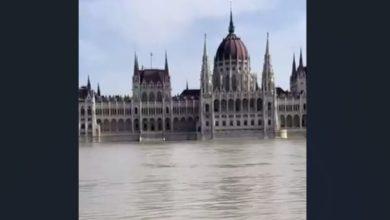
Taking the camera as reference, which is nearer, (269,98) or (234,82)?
(269,98)

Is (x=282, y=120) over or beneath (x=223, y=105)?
beneath

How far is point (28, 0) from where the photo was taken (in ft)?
9.86

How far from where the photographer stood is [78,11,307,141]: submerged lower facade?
240 ft

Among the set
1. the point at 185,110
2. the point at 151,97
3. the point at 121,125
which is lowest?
the point at 121,125

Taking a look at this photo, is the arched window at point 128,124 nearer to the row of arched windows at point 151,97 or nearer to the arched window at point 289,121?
the row of arched windows at point 151,97

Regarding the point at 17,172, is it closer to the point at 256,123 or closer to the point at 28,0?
the point at 28,0

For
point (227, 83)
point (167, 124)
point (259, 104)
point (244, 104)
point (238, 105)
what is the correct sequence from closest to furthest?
point (238, 105) < point (259, 104) < point (244, 104) < point (167, 124) < point (227, 83)

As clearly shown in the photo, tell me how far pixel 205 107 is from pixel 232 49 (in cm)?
1066

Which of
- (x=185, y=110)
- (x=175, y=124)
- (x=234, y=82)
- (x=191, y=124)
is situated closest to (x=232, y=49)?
(x=234, y=82)

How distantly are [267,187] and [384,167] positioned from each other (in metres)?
12.8

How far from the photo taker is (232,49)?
8125 cm

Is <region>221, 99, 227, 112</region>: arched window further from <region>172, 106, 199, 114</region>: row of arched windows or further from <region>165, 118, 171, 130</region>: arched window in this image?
<region>165, 118, 171, 130</region>: arched window

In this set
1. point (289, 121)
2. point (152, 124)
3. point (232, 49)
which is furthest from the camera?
point (232, 49)

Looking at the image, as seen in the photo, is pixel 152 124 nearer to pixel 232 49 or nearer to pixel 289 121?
pixel 232 49
